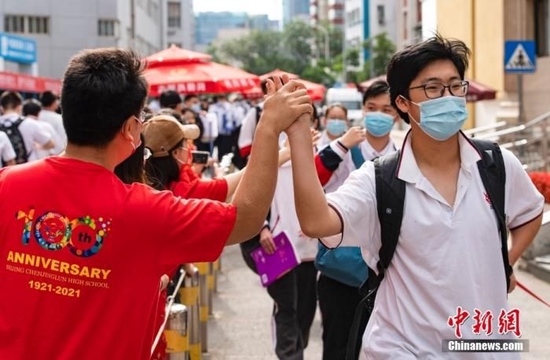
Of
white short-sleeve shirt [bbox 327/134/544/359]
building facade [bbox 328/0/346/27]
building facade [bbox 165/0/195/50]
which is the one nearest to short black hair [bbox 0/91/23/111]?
white short-sleeve shirt [bbox 327/134/544/359]

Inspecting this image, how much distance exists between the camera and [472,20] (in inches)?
1118

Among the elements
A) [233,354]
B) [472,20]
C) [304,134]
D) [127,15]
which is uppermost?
[127,15]

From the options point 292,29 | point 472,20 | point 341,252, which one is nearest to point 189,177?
point 341,252

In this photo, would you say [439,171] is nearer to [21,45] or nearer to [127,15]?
[21,45]

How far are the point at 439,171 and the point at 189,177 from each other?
194 cm

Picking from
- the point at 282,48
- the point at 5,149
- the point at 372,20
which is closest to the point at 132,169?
the point at 5,149

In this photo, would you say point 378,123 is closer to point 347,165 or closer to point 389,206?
point 347,165

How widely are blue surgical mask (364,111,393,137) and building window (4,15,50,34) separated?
5331 cm

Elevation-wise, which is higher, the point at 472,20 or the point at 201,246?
the point at 472,20

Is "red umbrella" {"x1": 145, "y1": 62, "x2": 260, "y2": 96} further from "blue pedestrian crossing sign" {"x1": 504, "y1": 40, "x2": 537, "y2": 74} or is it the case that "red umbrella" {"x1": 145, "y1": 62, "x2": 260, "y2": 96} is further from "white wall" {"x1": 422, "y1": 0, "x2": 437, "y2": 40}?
"white wall" {"x1": 422, "y1": 0, "x2": 437, "y2": 40}

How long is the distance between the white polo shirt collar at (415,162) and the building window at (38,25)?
183 ft

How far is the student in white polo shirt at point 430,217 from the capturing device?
351 centimetres

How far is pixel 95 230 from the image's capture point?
2951 mm

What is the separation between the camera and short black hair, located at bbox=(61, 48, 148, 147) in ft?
9.82
